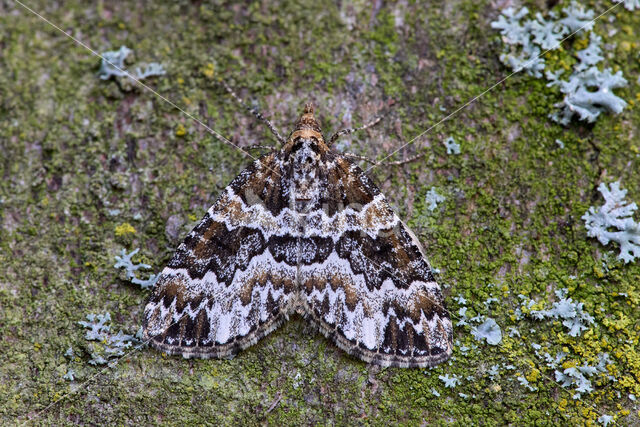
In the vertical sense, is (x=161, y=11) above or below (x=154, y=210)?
above

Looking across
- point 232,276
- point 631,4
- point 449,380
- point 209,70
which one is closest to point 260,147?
point 209,70

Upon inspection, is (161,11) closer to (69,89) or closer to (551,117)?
(69,89)

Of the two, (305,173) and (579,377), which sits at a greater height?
(305,173)

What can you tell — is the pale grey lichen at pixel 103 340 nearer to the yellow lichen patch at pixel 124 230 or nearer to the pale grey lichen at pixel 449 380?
the yellow lichen patch at pixel 124 230

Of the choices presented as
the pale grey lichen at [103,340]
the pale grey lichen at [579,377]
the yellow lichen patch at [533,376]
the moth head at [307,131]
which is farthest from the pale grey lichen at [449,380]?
the pale grey lichen at [103,340]

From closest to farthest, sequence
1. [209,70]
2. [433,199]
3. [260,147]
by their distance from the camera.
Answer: [433,199], [260,147], [209,70]

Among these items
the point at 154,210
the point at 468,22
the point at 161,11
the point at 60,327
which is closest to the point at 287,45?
the point at 161,11

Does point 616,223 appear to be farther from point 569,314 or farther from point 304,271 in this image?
point 304,271
